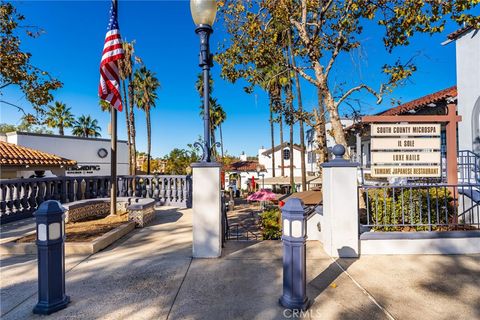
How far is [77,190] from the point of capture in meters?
10.1

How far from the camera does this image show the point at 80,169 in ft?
84.9

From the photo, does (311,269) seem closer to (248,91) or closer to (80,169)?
(248,91)

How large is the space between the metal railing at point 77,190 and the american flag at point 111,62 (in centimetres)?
376

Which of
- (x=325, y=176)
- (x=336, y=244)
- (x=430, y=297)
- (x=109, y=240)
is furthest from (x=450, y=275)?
(x=109, y=240)

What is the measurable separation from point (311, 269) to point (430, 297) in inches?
59.4

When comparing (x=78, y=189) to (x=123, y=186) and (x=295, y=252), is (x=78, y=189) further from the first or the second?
(x=295, y=252)

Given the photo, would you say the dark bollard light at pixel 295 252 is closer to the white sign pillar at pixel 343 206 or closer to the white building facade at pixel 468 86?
the white sign pillar at pixel 343 206

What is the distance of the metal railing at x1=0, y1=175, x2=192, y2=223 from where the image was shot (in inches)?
302

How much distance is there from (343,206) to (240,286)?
2.26m

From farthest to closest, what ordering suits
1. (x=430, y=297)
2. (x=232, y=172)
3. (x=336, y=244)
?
(x=232, y=172) < (x=336, y=244) < (x=430, y=297)

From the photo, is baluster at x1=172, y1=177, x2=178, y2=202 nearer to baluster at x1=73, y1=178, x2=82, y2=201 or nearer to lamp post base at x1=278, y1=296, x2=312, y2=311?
baluster at x1=73, y1=178, x2=82, y2=201

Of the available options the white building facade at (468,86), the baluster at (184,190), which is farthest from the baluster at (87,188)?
the white building facade at (468,86)

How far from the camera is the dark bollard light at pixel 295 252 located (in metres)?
2.95

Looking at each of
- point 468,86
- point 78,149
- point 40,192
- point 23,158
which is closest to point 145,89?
point 78,149
